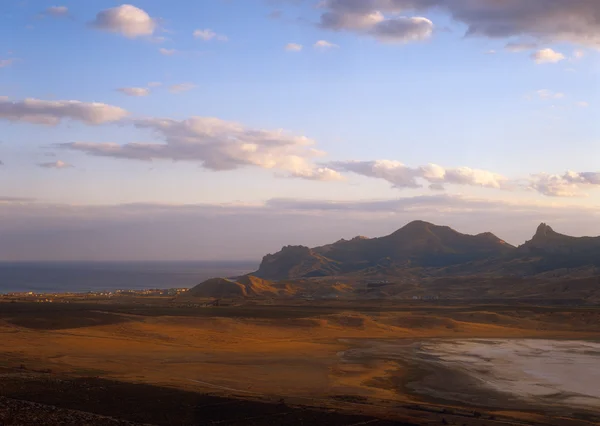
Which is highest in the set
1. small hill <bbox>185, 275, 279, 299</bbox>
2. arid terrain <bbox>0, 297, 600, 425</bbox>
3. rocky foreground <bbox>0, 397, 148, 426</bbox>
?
rocky foreground <bbox>0, 397, 148, 426</bbox>

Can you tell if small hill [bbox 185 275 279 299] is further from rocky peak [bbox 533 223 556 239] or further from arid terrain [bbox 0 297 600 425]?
rocky peak [bbox 533 223 556 239]

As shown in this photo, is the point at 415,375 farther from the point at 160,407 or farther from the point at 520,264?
the point at 520,264

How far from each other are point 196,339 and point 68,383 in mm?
23437

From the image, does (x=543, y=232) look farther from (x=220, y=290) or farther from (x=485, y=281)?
(x=220, y=290)

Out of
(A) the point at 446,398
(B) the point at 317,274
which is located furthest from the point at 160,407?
(B) the point at 317,274

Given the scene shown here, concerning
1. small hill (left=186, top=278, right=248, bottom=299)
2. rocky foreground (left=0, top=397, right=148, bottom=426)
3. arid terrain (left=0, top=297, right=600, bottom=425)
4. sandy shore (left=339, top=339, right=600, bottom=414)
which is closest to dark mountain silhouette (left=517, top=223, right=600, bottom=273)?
small hill (left=186, top=278, right=248, bottom=299)

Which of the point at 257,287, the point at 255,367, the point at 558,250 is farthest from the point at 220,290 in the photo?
the point at 558,250

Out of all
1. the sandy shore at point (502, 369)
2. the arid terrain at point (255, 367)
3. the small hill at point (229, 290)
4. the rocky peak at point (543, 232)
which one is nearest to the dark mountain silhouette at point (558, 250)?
the rocky peak at point (543, 232)

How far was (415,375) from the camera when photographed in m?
37.7

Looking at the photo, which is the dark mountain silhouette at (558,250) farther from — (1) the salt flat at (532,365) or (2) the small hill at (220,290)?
(1) the salt flat at (532,365)

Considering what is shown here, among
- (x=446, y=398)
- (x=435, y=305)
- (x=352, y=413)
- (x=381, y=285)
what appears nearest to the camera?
(x=352, y=413)

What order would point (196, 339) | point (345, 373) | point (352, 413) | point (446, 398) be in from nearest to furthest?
1. point (352, 413)
2. point (446, 398)
3. point (345, 373)
4. point (196, 339)

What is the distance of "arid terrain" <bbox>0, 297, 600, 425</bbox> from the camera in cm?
2456

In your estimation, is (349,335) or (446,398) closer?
(446,398)
